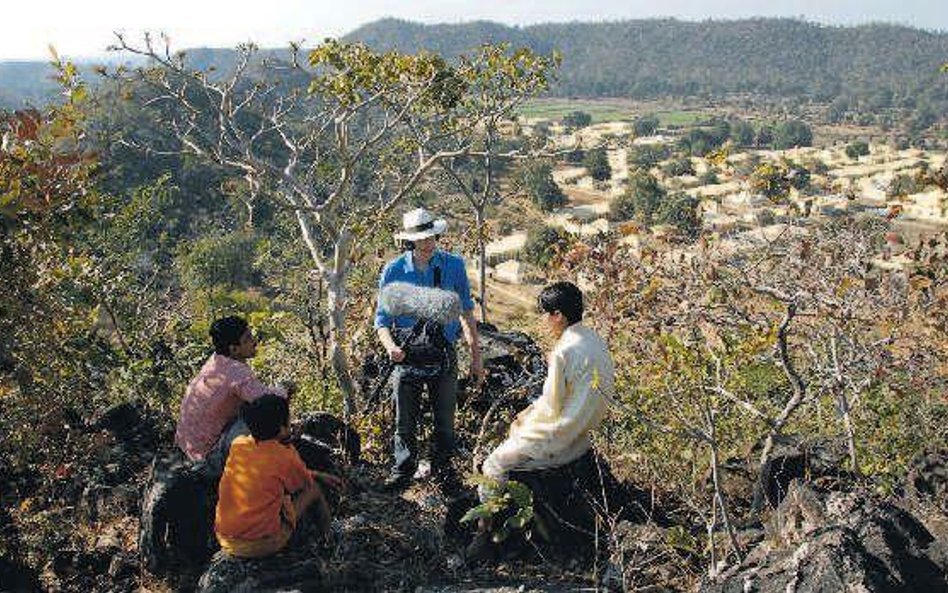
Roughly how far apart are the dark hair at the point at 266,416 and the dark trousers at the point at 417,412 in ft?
3.50

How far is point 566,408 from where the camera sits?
3670mm

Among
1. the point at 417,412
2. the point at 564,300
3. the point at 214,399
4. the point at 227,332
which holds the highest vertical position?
the point at 564,300

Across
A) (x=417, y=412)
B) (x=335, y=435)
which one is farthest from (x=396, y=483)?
(x=335, y=435)

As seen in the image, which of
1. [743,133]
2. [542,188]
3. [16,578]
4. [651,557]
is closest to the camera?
[651,557]

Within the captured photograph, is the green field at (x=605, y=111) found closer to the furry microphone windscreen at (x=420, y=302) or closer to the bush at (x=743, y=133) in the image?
the bush at (x=743, y=133)

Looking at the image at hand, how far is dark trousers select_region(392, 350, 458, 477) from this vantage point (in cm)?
464

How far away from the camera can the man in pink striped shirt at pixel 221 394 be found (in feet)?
13.8

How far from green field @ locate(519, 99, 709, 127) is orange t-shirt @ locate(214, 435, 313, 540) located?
115605 millimetres

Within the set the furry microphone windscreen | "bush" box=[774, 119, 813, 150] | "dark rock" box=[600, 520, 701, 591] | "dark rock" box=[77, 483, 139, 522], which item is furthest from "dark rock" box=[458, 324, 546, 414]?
"bush" box=[774, 119, 813, 150]

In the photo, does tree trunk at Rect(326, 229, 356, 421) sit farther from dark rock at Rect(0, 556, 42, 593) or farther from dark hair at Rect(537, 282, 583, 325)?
dark hair at Rect(537, 282, 583, 325)

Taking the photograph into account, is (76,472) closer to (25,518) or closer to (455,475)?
(25,518)

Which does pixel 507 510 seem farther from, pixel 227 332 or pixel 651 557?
pixel 227 332

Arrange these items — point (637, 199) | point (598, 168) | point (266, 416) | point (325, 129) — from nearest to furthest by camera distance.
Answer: point (266, 416) < point (325, 129) < point (637, 199) < point (598, 168)

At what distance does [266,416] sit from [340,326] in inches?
117
